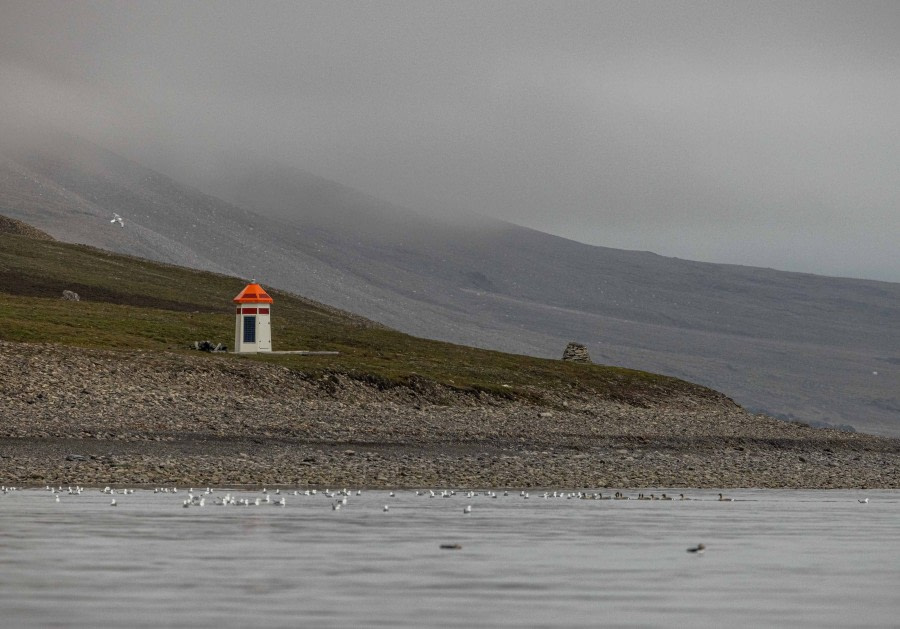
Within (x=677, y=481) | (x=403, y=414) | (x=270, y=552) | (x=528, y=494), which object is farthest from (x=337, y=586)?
(x=403, y=414)

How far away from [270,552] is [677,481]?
2768cm

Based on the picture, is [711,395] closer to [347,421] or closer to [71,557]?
[347,421]

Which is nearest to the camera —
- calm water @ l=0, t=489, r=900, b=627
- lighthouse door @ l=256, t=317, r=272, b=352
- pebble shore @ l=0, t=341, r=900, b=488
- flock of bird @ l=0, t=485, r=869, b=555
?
calm water @ l=0, t=489, r=900, b=627

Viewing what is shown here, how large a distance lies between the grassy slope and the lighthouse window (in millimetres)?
4187

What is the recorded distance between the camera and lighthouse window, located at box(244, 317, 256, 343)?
Result: 312 ft

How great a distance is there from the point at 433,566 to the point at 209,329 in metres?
86.5

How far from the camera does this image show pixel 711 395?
120 metres

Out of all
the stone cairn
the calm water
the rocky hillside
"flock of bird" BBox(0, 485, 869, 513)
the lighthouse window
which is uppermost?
the rocky hillside

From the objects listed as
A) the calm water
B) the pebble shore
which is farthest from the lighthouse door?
the calm water

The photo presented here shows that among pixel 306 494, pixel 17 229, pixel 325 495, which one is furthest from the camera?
pixel 17 229

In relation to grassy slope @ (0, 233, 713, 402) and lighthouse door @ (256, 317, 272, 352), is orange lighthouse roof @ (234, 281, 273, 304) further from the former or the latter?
grassy slope @ (0, 233, 713, 402)

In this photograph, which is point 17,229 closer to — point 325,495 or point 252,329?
point 252,329

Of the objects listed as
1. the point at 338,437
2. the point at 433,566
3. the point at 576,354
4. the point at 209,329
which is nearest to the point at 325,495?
the point at 433,566

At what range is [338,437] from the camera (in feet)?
202
